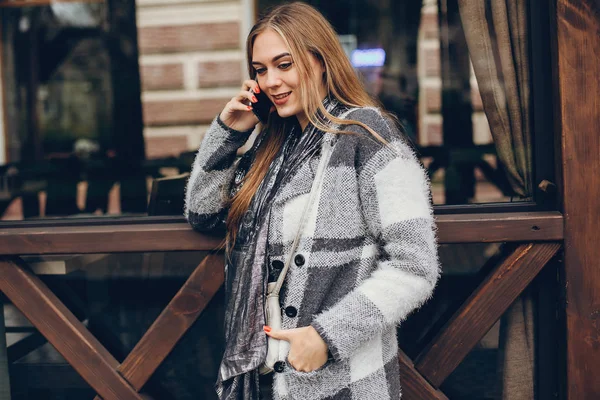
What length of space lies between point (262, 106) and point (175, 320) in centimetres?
92

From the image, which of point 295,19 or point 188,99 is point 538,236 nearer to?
point 295,19

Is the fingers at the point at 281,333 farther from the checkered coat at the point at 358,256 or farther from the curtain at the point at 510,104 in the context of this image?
the curtain at the point at 510,104

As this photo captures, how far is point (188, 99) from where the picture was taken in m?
5.26

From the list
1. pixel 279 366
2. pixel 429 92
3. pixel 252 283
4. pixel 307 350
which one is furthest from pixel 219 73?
pixel 307 350

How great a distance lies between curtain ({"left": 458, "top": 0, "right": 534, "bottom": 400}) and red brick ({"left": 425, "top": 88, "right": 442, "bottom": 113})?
3.28 m

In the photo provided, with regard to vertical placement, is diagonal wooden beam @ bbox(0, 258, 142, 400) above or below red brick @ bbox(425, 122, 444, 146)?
below

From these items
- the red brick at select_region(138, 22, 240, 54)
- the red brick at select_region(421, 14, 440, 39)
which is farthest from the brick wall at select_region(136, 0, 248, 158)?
the red brick at select_region(421, 14, 440, 39)

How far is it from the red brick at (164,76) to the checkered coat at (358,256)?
3506 millimetres

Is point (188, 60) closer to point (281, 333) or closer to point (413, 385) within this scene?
point (413, 385)

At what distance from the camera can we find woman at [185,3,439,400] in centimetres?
180

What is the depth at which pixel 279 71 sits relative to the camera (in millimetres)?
1949

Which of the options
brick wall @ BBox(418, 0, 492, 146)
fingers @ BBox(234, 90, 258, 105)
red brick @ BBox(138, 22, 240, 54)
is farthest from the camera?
brick wall @ BBox(418, 0, 492, 146)

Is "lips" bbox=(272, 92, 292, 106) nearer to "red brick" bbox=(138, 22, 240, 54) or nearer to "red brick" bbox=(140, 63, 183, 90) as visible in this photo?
"red brick" bbox=(138, 22, 240, 54)

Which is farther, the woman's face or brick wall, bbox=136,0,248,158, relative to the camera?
brick wall, bbox=136,0,248,158
